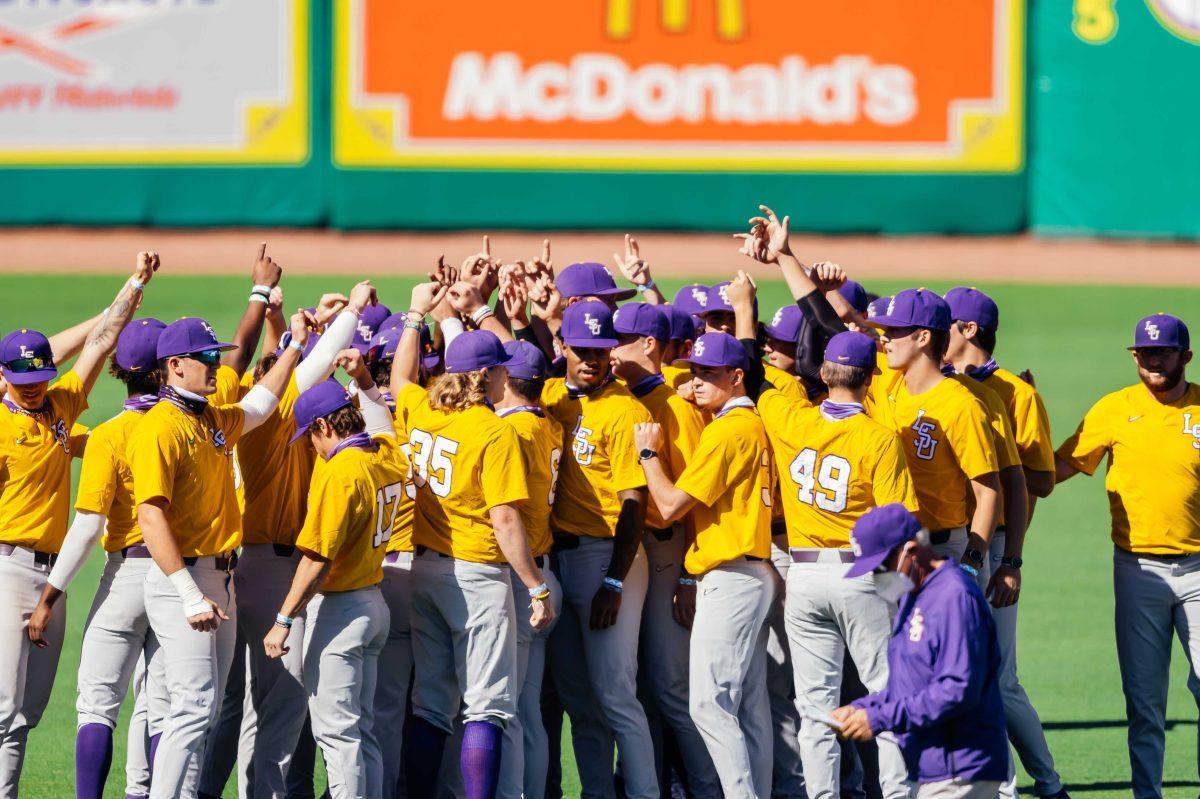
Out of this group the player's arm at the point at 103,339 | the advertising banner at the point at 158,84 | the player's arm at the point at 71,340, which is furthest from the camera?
the advertising banner at the point at 158,84

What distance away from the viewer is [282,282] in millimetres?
16438

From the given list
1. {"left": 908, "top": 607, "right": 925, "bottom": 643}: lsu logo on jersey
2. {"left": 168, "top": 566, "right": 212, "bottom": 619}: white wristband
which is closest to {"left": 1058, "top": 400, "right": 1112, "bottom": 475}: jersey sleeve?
{"left": 908, "top": 607, "right": 925, "bottom": 643}: lsu logo on jersey

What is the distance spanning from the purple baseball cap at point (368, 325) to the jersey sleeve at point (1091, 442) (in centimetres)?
317

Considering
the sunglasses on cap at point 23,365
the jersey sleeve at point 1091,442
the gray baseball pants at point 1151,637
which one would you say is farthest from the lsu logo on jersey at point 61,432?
the gray baseball pants at point 1151,637

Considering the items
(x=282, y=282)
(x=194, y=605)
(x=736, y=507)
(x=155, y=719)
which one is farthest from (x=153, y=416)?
(x=282, y=282)

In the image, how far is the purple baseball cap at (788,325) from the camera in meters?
7.11

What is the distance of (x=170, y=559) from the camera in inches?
226

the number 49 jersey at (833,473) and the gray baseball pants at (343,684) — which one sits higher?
the number 49 jersey at (833,473)

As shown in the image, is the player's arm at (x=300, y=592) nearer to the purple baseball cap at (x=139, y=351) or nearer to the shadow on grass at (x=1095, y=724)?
the purple baseball cap at (x=139, y=351)

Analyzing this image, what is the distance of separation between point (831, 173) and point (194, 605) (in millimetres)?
11815

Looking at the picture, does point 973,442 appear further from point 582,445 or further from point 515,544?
point 515,544

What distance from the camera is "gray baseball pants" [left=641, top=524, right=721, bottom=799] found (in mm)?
6562

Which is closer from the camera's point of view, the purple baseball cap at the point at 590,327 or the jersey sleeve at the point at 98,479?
the jersey sleeve at the point at 98,479

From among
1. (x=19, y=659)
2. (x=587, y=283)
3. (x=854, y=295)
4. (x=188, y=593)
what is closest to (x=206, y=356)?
(x=188, y=593)
